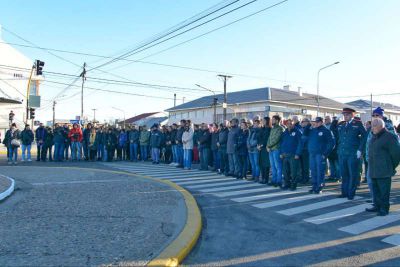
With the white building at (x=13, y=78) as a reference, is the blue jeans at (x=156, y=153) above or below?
below

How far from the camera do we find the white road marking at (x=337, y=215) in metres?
6.72

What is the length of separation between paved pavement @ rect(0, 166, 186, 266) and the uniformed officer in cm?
420

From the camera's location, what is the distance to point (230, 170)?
13.2 meters

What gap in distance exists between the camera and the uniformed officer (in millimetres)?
8586

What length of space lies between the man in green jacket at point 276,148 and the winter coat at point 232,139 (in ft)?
6.41

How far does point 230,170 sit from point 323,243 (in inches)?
312

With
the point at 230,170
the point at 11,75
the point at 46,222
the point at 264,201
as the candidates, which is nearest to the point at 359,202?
the point at 264,201

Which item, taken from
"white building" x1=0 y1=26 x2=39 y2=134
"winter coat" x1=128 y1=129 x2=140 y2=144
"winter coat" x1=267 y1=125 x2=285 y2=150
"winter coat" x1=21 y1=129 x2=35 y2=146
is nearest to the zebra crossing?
"winter coat" x1=267 y1=125 x2=285 y2=150

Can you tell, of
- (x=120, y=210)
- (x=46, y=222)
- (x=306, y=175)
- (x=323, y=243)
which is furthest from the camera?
(x=306, y=175)

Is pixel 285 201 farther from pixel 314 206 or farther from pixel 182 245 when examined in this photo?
pixel 182 245

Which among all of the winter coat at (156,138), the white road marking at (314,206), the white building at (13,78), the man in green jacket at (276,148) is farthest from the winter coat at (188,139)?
the white building at (13,78)

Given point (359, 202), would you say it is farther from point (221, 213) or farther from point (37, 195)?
point (37, 195)

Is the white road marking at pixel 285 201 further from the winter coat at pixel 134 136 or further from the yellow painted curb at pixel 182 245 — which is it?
the winter coat at pixel 134 136

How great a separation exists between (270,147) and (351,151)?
270 cm
